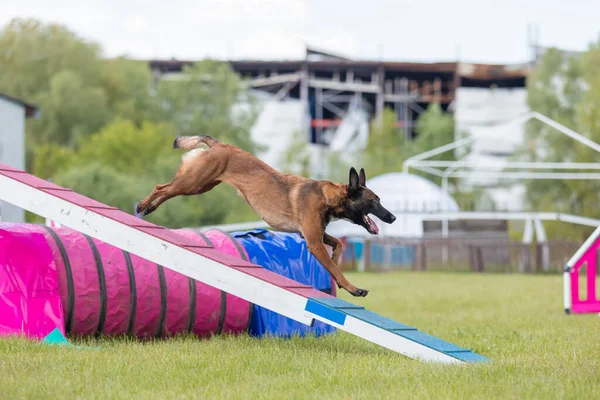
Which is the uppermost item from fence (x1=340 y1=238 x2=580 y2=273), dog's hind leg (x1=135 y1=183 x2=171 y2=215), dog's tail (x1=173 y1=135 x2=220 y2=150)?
dog's tail (x1=173 y1=135 x2=220 y2=150)

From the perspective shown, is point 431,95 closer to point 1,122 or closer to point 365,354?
point 1,122

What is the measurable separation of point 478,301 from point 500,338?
5.79 metres

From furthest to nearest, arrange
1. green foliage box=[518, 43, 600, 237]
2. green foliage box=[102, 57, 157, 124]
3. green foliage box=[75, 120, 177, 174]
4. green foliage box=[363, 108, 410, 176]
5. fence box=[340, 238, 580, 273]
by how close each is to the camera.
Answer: green foliage box=[363, 108, 410, 176]
green foliage box=[102, 57, 157, 124]
green foliage box=[75, 120, 177, 174]
green foliage box=[518, 43, 600, 237]
fence box=[340, 238, 580, 273]

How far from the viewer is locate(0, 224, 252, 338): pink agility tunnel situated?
280 inches

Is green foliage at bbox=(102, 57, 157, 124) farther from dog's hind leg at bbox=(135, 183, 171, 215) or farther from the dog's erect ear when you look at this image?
the dog's erect ear

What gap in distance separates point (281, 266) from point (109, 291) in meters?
1.74

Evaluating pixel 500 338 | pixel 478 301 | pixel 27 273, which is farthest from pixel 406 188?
pixel 27 273

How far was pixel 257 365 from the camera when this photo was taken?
6195mm

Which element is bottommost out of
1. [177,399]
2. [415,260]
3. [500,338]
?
[415,260]

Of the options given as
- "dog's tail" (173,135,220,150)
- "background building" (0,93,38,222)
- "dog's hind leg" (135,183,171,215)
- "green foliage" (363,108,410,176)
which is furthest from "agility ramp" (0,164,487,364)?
"green foliage" (363,108,410,176)

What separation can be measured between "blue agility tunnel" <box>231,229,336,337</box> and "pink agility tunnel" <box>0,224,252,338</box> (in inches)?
11.6

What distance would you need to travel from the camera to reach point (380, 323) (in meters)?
6.55

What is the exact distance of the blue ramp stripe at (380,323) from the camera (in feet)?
21.1

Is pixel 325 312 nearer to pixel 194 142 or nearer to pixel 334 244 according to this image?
pixel 334 244
